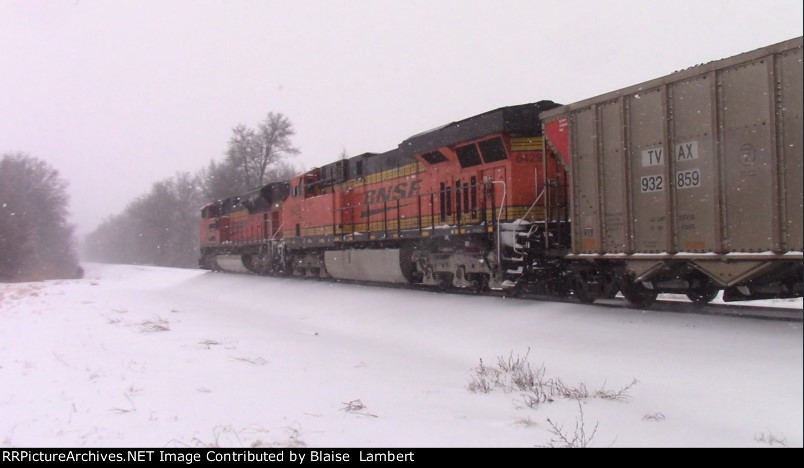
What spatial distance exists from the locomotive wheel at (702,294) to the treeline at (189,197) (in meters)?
27.9

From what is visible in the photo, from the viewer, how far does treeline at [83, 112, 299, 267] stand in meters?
35.1

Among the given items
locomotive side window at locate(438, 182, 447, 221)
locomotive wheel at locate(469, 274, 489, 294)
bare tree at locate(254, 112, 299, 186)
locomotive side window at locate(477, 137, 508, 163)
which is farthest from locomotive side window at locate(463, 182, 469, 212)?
bare tree at locate(254, 112, 299, 186)

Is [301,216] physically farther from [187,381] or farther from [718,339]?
[718,339]

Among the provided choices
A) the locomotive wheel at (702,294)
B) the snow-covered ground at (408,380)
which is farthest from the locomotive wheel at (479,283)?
the locomotive wheel at (702,294)

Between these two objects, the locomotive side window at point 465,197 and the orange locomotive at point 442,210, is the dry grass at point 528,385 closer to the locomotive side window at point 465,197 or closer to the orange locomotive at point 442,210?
the orange locomotive at point 442,210

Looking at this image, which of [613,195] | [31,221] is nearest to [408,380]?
[613,195]

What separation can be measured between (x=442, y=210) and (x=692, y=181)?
6.63 m

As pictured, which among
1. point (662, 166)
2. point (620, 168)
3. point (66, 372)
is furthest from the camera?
point (620, 168)

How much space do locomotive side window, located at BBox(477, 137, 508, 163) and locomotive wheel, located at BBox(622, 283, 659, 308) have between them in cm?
366

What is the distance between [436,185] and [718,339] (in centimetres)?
800

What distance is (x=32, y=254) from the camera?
40094mm

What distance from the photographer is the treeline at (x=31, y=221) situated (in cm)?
3631
